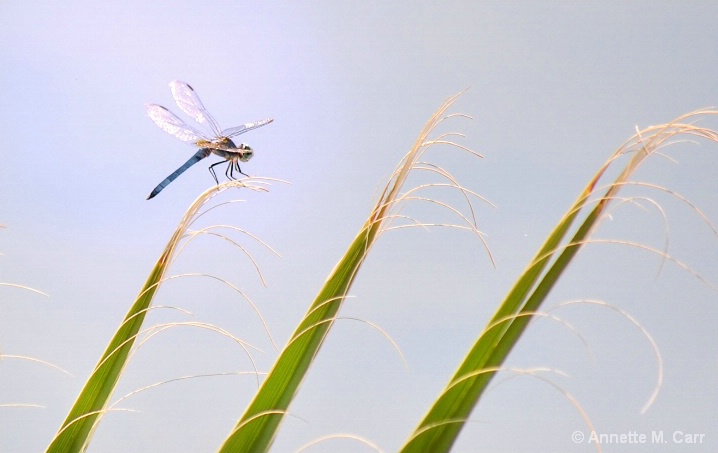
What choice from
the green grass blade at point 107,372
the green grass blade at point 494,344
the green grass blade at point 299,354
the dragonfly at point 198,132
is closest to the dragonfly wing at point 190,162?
the dragonfly at point 198,132

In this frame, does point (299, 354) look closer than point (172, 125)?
Yes

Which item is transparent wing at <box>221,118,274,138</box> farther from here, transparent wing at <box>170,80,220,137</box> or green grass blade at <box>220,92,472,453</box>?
green grass blade at <box>220,92,472,453</box>

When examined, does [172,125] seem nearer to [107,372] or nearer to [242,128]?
[242,128]

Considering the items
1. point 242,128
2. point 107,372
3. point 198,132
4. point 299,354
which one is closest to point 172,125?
point 198,132

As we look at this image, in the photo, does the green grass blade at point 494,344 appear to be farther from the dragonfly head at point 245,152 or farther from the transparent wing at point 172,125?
the transparent wing at point 172,125

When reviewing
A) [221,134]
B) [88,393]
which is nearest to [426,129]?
[88,393]

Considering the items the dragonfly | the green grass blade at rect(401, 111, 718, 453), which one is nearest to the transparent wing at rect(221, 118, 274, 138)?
the dragonfly
